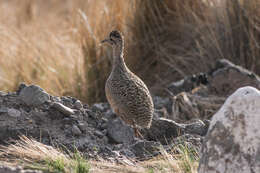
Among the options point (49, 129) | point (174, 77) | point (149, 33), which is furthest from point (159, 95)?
point (49, 129)

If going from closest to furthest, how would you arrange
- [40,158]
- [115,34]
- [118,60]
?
[40,158]
[118,60]
[115,34]

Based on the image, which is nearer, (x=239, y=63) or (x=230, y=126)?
(x=230, y=126)

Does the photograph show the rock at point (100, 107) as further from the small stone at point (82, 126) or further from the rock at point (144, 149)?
the rock at point (144, 149)

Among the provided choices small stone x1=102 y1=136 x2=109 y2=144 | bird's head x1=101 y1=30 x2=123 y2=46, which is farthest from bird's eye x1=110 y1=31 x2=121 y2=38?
small stone x1=102 y1=136 x2=109 y2=144

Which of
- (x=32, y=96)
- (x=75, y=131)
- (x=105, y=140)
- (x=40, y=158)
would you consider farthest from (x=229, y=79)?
(x=40, y=158)

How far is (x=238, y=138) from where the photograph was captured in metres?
3.30

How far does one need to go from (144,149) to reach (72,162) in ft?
3.11

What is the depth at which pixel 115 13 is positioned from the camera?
754cm

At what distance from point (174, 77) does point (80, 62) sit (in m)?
1.35

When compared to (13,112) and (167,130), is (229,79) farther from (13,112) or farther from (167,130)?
(13,112)

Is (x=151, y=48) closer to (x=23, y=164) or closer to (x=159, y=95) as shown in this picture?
(x=159, y=95)

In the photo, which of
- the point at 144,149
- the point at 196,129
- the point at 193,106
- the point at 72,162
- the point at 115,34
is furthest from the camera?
the point at 193,106

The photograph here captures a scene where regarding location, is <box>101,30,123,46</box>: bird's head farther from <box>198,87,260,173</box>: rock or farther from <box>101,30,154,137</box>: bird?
<box>198,87,260,173</box>: rock

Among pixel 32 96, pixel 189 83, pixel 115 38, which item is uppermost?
pixel 115 38
